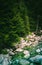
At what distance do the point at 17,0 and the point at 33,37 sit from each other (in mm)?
2255

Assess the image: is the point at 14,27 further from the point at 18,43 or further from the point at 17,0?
the point at 17,0

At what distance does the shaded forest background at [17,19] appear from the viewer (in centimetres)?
952

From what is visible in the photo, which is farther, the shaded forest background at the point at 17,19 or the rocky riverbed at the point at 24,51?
the shaded forest background at the point at 17,19

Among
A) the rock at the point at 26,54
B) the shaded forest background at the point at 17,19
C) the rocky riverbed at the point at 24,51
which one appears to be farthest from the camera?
the shaded forest background at the point at 17,19

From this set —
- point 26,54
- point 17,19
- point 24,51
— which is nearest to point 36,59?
point 26,54

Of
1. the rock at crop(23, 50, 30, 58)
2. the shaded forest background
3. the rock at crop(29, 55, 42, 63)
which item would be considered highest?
the shaded forest background

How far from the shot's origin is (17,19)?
10492 mm

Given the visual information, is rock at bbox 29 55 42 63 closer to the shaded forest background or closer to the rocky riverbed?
the rocky riverbed

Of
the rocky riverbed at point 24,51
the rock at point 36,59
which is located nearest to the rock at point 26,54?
the rocky riverbed at point 24,51

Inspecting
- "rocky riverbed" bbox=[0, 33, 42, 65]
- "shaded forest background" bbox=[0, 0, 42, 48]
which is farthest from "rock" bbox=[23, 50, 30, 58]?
→ "shaded forest background" bbox=[0, 0, 42, 48]

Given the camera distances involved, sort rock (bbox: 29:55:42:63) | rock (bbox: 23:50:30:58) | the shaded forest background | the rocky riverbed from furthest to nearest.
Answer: the shaded forest background → rock (bbox: 23:50:30:58) → the rocky riverbed → rock (bbox: 29:55:42:63)

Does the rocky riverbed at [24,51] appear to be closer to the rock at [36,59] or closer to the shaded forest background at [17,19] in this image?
the rock at [36,59]

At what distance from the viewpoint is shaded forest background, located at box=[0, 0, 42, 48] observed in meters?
9.52

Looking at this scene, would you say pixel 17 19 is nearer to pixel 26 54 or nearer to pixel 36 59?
pixel 26 54
